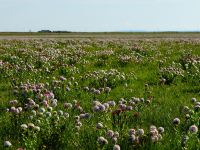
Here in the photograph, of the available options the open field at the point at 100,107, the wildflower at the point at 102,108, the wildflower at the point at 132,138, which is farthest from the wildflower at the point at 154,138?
the wildflower at the point at 102,108

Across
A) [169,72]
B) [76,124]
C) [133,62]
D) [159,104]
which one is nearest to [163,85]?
[169,72]

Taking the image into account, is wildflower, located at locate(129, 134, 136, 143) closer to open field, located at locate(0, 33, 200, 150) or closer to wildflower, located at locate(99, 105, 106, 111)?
open field, located at locate(0, 33, 200, 150)

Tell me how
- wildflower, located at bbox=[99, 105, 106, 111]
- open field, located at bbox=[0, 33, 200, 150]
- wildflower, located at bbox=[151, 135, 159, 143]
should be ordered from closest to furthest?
wildflower, located at bbox=[151, 135, 159, 143] → open field, located at bbox=[0, 33, 200, 150] → wildflower, located at bbox=[99, 105, 106, 111]

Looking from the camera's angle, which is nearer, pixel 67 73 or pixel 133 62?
pixel 67 73

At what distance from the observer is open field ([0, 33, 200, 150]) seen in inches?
258

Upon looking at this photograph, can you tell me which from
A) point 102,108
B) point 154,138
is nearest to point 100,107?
point 102,108

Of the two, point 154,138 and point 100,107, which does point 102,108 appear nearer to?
point 100,107

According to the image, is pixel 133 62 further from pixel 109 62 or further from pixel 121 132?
pixel 121 132

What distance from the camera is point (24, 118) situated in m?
7.77

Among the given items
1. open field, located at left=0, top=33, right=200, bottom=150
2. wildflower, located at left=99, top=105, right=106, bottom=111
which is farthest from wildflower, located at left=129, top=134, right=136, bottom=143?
wildflower, located at left=99, top=105, right=106, bottom=111

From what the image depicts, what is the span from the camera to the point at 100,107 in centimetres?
748

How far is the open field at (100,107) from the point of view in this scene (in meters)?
6.56

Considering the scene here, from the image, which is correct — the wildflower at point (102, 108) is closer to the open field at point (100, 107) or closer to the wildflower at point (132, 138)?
the open field at point (100, 107)

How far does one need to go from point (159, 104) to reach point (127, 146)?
4076 mm
